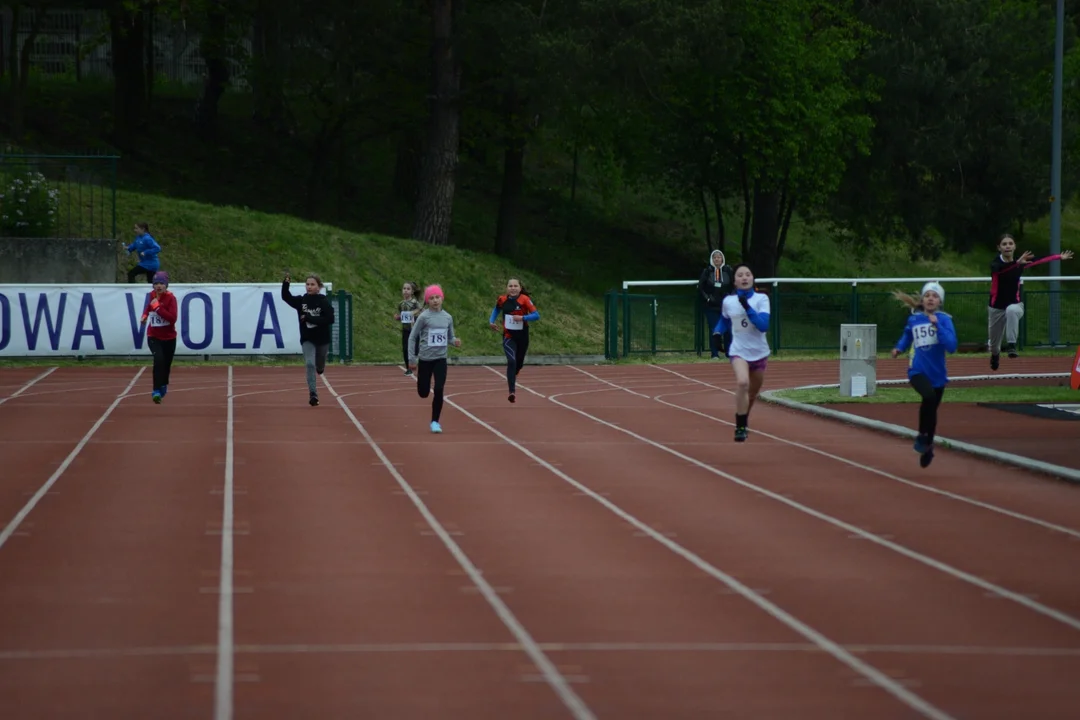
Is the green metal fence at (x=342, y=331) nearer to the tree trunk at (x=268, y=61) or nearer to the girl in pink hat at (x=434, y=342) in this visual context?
the girl in pink hat at (x=434, y=342)

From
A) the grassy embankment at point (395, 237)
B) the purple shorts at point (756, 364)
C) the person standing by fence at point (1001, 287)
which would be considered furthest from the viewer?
the grassy embankment at point (395, 237)

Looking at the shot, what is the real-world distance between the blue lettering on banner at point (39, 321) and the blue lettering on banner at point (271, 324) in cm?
364

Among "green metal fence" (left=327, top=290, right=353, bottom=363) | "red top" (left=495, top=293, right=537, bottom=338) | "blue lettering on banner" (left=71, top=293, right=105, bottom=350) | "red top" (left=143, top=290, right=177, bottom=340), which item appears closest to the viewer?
"red top" (left=143, top=290, right=177, bottom=340)

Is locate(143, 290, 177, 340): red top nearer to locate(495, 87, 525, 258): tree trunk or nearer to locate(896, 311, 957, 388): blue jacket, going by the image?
locate(896, 311, 957, 388): blue jacket

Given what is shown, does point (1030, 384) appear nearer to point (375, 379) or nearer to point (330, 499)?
point (375, 379)

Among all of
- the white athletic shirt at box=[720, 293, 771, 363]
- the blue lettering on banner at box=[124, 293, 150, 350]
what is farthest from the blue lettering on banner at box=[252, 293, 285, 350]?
the white athletic shirt at box=[720, 293, 771, 363]

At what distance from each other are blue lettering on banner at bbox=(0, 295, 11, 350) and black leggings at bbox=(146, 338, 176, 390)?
953 cm

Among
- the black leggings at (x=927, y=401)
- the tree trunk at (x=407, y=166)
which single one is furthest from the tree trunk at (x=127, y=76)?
the black leggings at (x=927, y=401)

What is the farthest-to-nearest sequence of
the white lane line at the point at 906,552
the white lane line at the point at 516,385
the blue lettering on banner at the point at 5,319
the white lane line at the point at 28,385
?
the blue lettering on banner at the point at 5,319 → the white lane line at the point at 516,385 → the white lane line at the point at 28,385 → the white lane line at the point at 906,552

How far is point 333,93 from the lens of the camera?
48312 mm

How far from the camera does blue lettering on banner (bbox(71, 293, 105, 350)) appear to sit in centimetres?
3180

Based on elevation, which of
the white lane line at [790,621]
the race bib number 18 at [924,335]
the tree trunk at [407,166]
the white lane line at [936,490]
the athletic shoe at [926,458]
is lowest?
the white lane line at [790,621]

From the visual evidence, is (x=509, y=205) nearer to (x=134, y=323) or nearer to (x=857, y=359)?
(x=134, y=323)

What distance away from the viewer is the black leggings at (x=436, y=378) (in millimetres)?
19561
